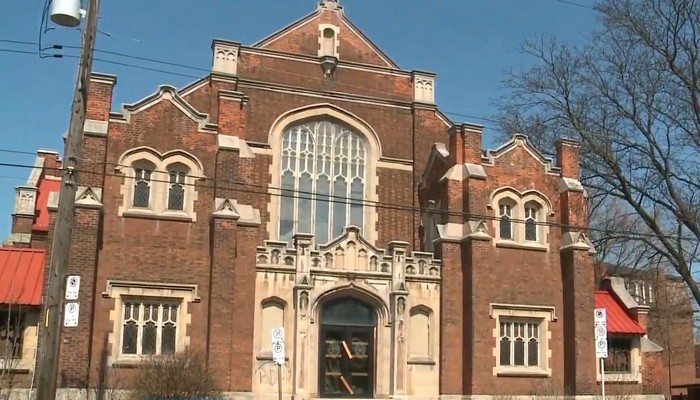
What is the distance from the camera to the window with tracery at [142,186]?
22.5m

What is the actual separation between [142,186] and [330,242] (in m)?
5.38

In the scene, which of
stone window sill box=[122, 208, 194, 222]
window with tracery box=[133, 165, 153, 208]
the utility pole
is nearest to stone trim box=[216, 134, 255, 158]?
window with tracery box=[133, 165, 153, 208]

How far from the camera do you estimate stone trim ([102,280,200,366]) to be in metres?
21.3

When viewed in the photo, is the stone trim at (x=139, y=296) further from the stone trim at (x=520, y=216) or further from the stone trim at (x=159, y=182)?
the stone trim at (x=520, y=216)

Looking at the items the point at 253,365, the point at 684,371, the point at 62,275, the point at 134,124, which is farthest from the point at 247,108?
the point at 684,371

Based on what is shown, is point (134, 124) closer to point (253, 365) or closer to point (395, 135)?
point (253, 365)

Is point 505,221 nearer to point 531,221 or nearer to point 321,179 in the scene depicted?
point 531,221

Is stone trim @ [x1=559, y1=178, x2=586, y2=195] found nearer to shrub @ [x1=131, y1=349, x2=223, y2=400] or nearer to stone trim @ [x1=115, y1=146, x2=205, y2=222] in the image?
stone trim @ [x1=115, y1=146, x2=205, y2=222]

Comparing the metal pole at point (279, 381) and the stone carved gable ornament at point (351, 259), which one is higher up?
the stone carved gable ornament at point (351, 259)

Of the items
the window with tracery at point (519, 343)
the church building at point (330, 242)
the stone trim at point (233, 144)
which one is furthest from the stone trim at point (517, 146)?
the stone trim at point (233, 144)

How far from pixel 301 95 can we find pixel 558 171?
8.65 meters

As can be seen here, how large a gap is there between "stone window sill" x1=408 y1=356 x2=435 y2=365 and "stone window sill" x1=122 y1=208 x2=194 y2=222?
7323 millimetres

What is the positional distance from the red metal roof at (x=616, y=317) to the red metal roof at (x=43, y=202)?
19007 millimetres

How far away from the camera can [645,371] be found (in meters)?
26.7
